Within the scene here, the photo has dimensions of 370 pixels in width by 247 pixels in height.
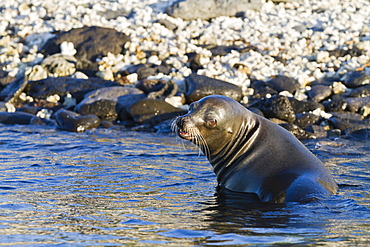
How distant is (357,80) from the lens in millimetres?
15344

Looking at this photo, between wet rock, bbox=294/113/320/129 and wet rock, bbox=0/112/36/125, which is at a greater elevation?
wet rock, bbox=294/113/320/129

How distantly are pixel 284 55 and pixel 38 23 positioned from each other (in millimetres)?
7940

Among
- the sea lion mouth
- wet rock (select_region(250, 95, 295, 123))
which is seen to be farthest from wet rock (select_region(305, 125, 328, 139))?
the sea lion mouth

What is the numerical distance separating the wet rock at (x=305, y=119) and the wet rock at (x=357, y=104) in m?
1.12

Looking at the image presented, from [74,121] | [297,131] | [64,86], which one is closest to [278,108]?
[297,131]

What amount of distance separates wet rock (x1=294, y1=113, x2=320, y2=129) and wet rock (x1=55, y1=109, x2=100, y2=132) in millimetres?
4466

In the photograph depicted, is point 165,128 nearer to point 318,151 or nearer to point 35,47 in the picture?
point 318,151

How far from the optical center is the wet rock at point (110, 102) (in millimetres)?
14422

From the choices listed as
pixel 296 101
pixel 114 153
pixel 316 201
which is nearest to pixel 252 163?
pixel 316 201

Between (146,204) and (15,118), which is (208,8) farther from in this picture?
(146,204)

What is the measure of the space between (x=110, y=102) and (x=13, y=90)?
290 cm

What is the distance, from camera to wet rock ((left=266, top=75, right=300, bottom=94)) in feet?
50.0

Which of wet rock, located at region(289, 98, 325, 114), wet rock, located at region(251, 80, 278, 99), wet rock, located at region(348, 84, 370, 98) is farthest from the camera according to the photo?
wet rock, located at region(251, 80, 278, 99)

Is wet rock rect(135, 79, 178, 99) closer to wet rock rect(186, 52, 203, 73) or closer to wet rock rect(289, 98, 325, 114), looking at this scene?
wet rock rect(186, 52, 203, 73)
